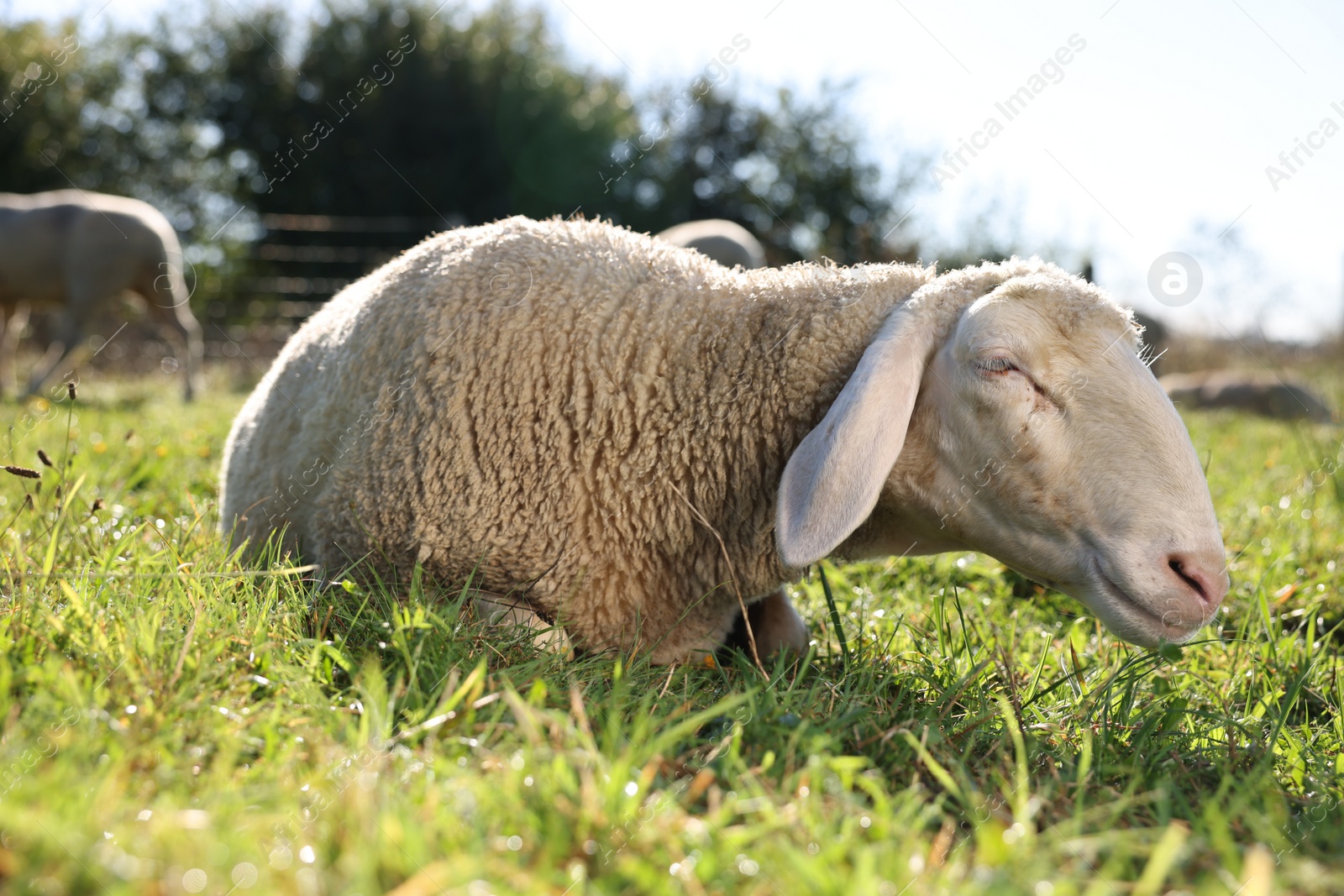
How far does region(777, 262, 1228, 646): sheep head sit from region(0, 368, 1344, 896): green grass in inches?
8.8

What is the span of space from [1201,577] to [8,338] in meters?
11.3

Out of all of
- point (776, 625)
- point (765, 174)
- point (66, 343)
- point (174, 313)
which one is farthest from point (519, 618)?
point (765, 174)

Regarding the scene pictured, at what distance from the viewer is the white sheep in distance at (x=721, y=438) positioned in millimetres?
2090

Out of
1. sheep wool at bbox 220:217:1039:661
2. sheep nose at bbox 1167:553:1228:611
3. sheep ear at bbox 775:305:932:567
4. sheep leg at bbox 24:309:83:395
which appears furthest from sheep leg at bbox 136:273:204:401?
sheep nose at bbox 1167:553:1228:611

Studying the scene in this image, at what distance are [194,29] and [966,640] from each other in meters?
22.9

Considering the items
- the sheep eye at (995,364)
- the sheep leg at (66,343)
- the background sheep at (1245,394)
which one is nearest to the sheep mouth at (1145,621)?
the sheep eye at (995,364)

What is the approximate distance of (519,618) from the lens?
7.53ft

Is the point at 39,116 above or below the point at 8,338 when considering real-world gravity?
below

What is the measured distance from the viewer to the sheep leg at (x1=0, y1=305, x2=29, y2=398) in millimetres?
9500

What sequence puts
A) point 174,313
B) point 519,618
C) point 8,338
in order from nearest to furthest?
point 519,618
point 8,338
point 174,313

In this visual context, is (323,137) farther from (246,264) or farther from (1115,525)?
(1115,525)

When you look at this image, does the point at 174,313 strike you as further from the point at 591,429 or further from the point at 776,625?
the point at 776,625

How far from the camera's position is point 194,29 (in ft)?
64.7

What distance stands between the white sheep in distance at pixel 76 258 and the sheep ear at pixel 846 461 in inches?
331
